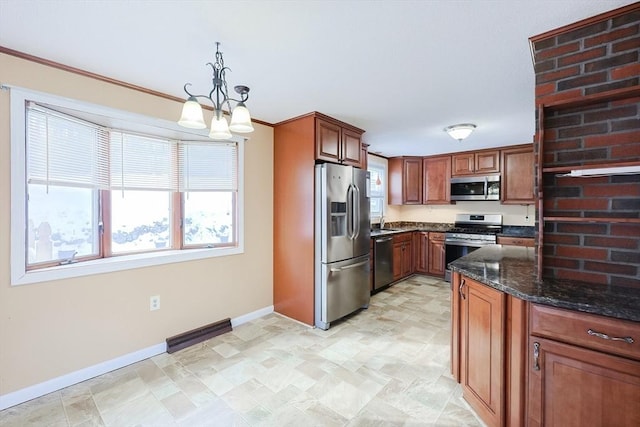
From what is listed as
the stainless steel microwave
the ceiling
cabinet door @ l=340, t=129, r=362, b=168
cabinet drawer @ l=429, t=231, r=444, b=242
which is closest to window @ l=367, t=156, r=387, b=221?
cabinet drawer @ l=429, t=231, r=444, b=242

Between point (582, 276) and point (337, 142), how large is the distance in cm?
243

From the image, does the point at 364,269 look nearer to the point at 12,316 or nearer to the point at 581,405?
the point at 581,405

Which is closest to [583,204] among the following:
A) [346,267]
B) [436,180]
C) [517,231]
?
[346,267]

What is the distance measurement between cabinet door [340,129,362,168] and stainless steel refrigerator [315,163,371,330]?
19 cm

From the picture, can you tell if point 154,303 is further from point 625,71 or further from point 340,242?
point 625,71

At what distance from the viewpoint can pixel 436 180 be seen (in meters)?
5.29

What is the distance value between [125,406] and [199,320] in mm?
994

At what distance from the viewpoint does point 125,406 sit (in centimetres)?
185

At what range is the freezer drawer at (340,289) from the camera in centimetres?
300

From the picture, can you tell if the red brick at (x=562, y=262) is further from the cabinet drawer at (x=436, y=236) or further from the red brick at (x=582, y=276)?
the cabinet drawer at (x=436, y=236)

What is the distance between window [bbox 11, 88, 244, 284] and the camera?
1956mm

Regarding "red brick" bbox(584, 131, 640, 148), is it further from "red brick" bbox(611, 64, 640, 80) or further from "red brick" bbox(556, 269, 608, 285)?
"red brick" bbox(556, 269, 608, 285)

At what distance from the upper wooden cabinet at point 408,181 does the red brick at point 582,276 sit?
393 centimetres

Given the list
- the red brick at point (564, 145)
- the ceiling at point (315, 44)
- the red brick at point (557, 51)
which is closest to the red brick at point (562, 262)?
the red brick at point (564, 145)
